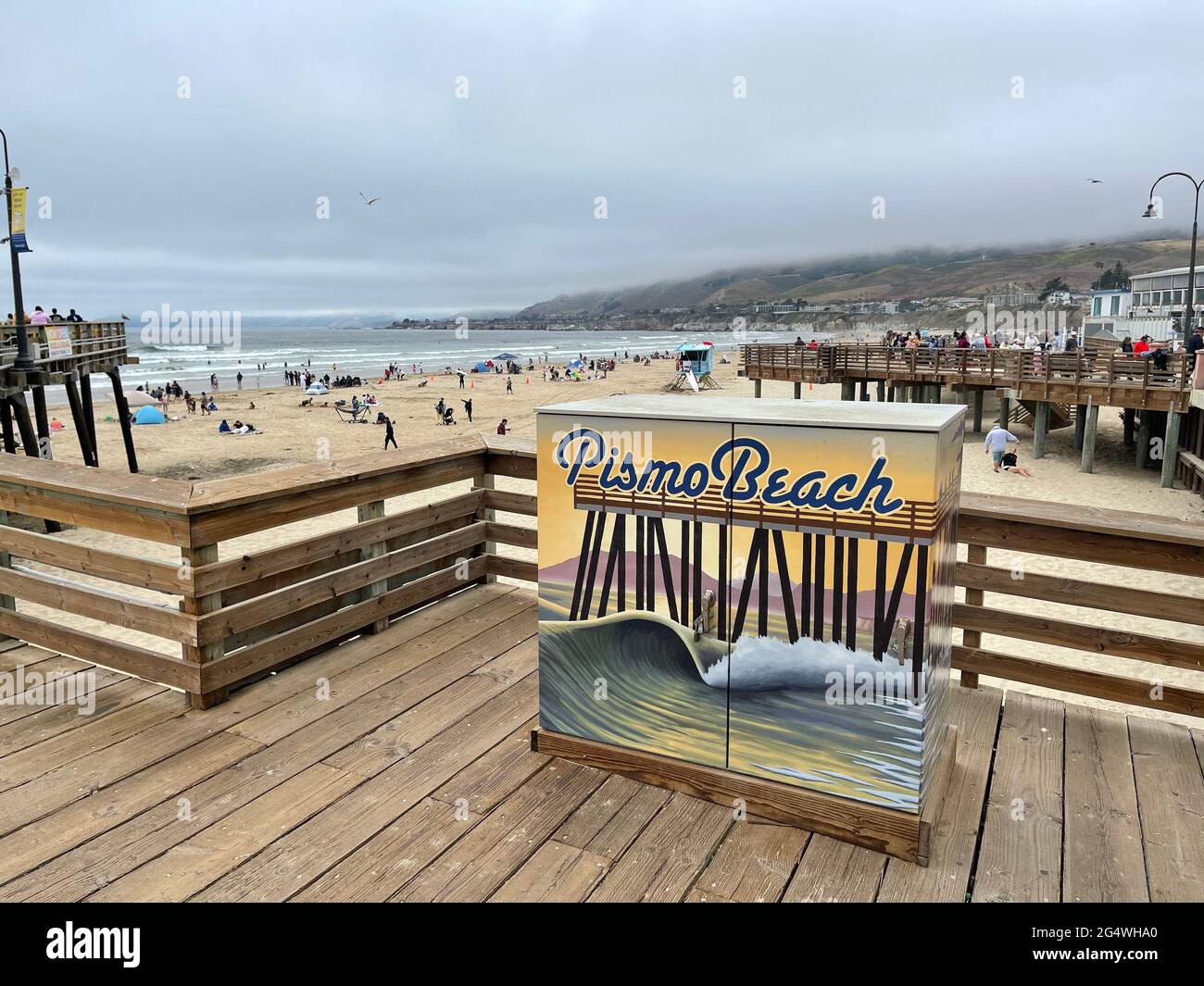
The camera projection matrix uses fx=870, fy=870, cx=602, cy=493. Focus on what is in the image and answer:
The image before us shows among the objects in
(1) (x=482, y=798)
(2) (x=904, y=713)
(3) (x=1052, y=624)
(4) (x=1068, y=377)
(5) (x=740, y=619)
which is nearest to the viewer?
(2) (x=904, y=713)

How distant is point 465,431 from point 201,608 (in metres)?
32.4

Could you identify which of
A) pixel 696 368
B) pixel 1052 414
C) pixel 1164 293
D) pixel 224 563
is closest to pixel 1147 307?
pixel 1164 293

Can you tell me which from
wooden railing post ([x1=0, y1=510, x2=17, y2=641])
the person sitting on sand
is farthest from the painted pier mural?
the person sitting on sand

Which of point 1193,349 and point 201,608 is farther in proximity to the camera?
point 1193,349

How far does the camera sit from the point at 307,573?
185 inches

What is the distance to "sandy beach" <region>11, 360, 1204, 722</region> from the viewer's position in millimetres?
11086

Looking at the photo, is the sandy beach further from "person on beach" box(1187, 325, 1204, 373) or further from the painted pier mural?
"person on beach" box(1187, 325, 1204, 373)

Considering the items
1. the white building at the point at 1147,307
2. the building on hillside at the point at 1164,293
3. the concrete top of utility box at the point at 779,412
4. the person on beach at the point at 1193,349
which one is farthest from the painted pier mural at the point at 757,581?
the building on hillside at the point at 1164,293

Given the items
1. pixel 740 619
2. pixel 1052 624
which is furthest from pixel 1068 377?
pixel 740 619

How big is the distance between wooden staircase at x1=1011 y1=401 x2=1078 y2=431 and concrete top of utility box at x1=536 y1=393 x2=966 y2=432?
29.0 m

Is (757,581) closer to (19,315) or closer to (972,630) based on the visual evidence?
(972,630)

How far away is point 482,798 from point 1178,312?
6436 cm
